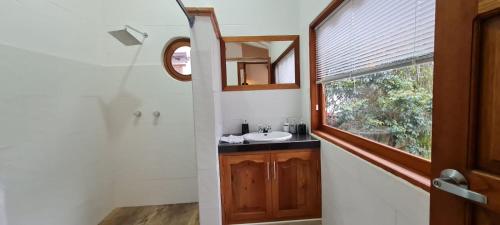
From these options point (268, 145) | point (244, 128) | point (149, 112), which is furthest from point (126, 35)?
point (268, 145)

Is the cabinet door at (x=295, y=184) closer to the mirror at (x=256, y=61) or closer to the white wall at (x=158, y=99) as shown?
the white wall at (x=158, y=99)

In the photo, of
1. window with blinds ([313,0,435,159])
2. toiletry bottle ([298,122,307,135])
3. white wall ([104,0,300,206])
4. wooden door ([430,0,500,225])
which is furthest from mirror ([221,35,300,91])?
wooden door ([430,0,500,225])

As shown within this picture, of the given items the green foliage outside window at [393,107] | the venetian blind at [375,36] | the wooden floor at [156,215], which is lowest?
the wooden floor at [156,215]

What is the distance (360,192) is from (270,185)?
0.85 m

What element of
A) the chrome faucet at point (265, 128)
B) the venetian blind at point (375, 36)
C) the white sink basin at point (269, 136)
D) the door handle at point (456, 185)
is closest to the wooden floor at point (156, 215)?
the white sink basin at point (269, 136)

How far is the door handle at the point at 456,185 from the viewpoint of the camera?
518mm

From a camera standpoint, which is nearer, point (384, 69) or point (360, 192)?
point (384, 69)

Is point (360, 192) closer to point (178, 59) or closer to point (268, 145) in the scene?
point (268, 145)

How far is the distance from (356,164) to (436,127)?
2.47 ft

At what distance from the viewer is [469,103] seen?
1.78 feet

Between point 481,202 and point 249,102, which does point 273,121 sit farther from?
point 481,202

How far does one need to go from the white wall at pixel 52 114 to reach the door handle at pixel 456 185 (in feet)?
7.26

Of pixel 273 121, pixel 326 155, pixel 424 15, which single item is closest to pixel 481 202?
pixel 424 15

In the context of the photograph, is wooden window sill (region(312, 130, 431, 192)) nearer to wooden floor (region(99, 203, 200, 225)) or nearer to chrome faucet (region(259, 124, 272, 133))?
chrome faucet (region(259, 124, 272, 133))
